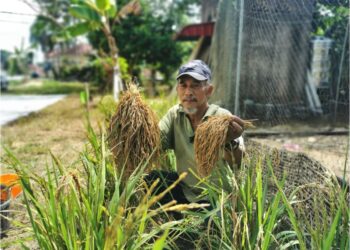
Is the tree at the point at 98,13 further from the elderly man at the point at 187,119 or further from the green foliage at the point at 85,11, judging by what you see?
the elderly man at the point at 187,119

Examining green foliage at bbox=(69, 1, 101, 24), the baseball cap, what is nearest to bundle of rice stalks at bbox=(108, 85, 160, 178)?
the baseball cap

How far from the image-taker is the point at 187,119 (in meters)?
2.45

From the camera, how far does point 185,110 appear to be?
239 cm

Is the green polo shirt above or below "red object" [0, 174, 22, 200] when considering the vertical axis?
above

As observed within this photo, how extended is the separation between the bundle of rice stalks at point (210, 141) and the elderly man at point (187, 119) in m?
0.33

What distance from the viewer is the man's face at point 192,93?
234cm

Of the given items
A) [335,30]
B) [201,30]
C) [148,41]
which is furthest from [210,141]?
[148,41]

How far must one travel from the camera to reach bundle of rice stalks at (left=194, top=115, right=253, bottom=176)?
1792mm

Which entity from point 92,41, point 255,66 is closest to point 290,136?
point 255,66

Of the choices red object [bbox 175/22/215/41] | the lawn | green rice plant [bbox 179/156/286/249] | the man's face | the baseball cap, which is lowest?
the lawn

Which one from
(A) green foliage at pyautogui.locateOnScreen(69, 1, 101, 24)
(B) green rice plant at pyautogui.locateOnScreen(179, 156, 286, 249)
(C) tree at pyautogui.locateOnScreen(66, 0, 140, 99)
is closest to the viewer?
(B) green rice plant at pyautogui.locateOnScreen(179, 156, 286, 249)

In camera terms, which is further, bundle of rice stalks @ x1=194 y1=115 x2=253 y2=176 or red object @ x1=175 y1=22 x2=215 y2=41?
red object @ x1=175 y1=22 x2=215 y2=41

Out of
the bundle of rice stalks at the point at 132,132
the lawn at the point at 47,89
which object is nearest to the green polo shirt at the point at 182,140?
the bundle of rice stalks at the point at 132,132

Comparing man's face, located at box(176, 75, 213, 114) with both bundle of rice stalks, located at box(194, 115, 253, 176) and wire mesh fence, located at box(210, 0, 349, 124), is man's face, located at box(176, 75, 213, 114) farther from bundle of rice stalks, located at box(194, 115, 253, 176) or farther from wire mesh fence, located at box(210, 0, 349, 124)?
wire mesh fence, located at box(210, 0, 349, 124)
